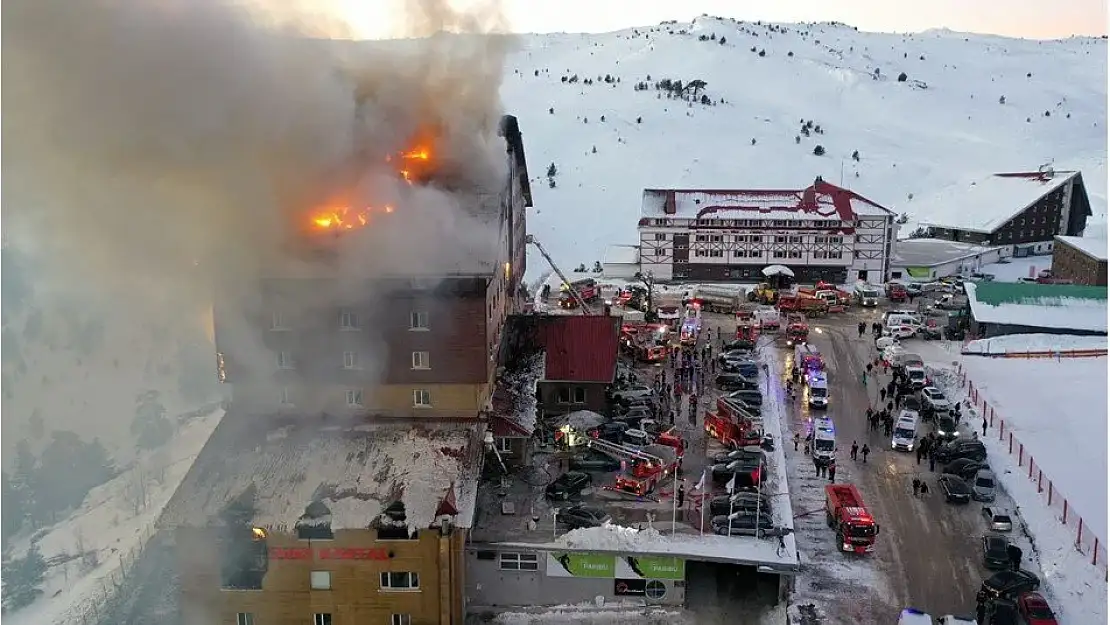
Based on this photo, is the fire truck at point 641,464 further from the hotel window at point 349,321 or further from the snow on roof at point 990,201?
the snow on roof at point 990,201

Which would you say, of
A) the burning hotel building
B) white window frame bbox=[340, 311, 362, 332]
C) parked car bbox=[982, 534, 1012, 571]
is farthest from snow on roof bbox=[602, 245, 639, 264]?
parked car bbox=[982, 534, 1012, 571]

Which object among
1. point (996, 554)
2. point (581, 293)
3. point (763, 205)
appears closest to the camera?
point (996, 554)

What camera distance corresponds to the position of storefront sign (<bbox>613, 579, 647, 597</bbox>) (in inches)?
805

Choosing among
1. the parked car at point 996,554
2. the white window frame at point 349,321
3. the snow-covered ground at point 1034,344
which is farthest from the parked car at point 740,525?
the snow-covered ground at point 1034,344

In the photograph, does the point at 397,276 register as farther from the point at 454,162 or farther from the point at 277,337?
the point at 454,162

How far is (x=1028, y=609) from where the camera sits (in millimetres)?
19484

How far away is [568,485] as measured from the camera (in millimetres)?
22875

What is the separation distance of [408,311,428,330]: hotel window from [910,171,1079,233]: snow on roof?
48716 mm

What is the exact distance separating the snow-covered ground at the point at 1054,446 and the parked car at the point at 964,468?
0.74 metres

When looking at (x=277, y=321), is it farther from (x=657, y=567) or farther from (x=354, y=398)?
(x=657, y=567)

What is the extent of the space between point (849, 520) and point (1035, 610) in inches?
172

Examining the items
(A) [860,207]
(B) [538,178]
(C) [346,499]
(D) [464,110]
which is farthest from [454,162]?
(B) [538,178]

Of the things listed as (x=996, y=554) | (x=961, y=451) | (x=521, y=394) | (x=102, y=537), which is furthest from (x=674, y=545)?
(x=102, y=537)

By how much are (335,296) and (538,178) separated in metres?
59.5
